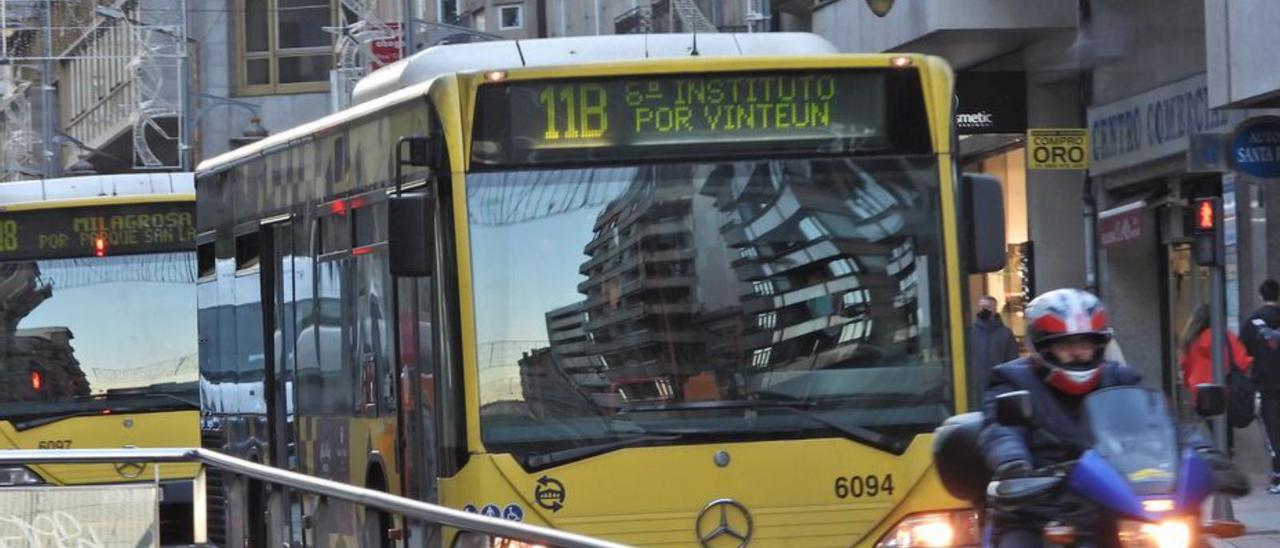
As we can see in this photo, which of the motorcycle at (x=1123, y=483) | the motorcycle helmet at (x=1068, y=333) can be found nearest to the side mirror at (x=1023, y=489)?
the motorcycle at (x=1123, y=483)

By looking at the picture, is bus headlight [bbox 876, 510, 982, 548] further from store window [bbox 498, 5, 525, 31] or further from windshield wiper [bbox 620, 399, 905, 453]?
store window [bbox 498, 5, 525, 31]

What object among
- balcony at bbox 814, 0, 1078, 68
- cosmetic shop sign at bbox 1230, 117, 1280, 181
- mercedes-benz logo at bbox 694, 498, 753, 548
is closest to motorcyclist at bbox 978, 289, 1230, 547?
mercedes-benz logo at bbox 694, 498, 753, 548

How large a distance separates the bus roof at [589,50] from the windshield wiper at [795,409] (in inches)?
65.9

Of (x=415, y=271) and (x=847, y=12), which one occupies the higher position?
(x=847, y=12)

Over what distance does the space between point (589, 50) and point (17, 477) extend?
9.73 feet

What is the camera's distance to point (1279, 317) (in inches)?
773

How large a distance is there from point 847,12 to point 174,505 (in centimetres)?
1949

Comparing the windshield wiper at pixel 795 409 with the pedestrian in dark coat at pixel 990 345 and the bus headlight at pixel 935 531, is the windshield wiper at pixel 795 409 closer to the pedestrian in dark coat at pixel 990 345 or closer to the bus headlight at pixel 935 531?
the bus headlight at pixel 935 531

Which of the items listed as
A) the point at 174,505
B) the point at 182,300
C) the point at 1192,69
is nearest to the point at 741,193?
the point at 174,505

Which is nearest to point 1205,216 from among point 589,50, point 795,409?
point 589,50

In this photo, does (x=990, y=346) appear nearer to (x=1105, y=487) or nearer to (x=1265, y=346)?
(x=1265, y=346)

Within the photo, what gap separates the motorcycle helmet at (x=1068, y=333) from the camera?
7.55m

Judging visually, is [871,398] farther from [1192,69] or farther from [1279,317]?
[1192,69]

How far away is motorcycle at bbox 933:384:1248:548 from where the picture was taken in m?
7.07
